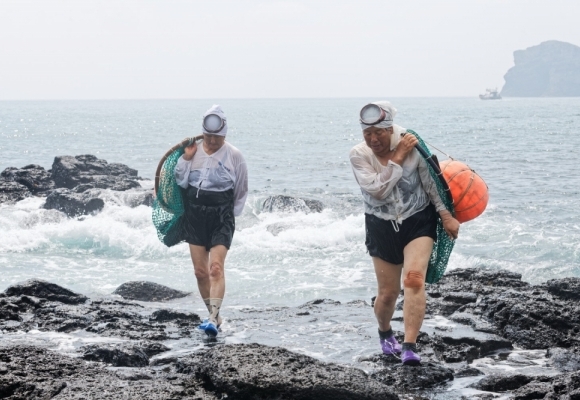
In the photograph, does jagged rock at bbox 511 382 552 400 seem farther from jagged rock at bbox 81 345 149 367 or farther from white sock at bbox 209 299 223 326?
white sock at bbox 209 299 223 326

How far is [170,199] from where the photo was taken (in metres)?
8.05

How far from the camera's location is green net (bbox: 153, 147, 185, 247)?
26.2 ft

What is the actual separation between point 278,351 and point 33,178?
22972 millimetres

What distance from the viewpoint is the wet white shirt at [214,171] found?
25.7 ft

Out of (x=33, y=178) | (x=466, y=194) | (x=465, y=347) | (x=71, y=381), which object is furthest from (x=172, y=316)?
(x=33, y=178)

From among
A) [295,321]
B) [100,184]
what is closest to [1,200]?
[100,184]

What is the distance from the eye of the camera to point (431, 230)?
21.2 ft

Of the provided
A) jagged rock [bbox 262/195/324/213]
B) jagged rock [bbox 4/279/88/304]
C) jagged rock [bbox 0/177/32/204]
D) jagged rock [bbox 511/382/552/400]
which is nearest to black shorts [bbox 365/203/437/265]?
jagged rock [bbox 511/382/552/400]

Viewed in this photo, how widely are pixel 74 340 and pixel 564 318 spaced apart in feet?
14.9

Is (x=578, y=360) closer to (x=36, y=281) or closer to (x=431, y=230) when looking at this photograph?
(x=431, y=230)

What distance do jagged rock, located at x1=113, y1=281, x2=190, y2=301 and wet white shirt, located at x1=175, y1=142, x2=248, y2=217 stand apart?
3148mm

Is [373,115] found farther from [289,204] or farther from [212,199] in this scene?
[289,204]

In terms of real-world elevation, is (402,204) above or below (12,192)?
above

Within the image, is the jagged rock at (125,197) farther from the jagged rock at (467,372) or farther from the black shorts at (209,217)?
the jagged rock at (467,372)
